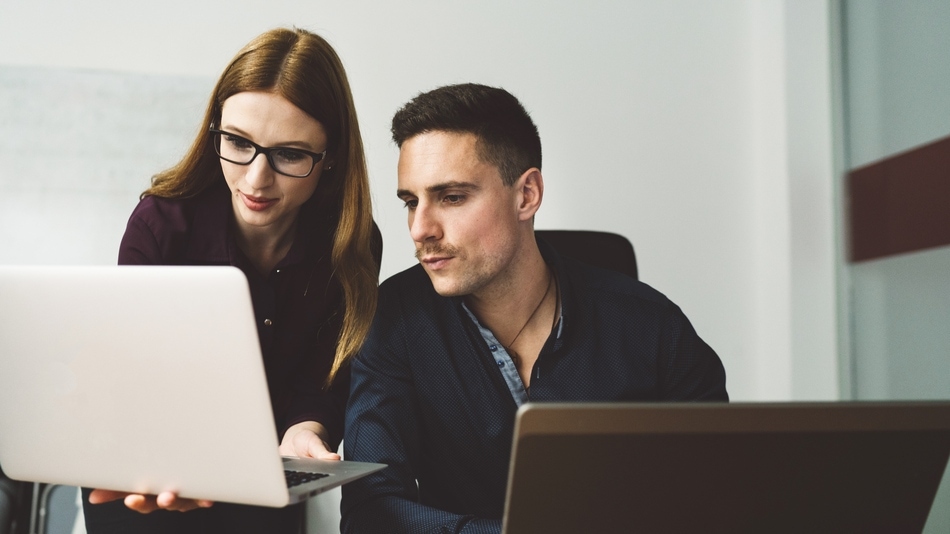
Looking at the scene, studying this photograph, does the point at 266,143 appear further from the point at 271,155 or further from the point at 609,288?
the point at 609,288

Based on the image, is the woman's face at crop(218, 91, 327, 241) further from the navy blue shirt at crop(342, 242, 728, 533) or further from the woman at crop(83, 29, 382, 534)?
the navy blue shirt at crop(342, 242, 728, 533)

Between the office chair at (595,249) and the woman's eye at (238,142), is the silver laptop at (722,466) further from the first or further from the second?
the office chair at (595,249)

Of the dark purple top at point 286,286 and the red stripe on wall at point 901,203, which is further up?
the red stripe on wall at point 901,203

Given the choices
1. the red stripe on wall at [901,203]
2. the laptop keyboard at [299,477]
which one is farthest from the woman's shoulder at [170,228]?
the red stripe on wall at [901,203]

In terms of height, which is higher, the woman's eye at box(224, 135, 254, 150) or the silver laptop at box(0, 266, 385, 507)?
the woman's eye at box(224, 135, 254, 150)

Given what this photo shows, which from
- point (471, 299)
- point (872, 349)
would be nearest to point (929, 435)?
point (471, 299)

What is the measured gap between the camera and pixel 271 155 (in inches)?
53.2

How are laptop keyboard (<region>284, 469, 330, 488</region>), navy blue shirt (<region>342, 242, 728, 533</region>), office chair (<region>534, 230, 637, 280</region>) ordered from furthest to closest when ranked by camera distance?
1. office chair (<region>534, 230, 637, 280</region>)
2. navy blue shirt (<region>342, 242, 728, 533</region>)
3. laptop keyboard (<region>284, 469, 330, 488</region>)

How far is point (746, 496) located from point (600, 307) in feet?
2.41

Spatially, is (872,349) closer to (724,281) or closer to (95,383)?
(724,281)

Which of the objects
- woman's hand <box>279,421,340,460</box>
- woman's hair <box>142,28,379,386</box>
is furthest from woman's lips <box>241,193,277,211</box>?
woman's hand <box>279,421,340,460</box>

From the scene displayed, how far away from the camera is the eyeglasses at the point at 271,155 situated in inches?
53.0

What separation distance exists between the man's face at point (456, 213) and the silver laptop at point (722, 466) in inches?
27.6

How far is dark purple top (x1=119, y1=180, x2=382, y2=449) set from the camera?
1.39m
